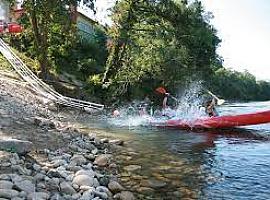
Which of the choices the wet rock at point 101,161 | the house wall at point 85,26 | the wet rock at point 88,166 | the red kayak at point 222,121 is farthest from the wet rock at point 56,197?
the house wall at point 85,26

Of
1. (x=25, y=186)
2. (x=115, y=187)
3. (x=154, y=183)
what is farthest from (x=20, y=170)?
(x=154, y=183)

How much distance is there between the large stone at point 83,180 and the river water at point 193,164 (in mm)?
995

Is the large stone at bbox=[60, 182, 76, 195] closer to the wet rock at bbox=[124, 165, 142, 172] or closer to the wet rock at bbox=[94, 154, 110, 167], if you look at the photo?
the wet rock at bbox=[94, 154, 110, 167]

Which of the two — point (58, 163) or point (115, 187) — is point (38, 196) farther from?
point (58, 163)

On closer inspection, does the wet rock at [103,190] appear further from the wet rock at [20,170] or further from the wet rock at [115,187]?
the wet rock at [20,170]

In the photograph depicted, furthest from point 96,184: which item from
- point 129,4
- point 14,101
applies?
point 129,4

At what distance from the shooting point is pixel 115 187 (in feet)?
27.7

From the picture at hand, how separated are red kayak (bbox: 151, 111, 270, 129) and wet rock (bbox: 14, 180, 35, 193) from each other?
13087 mm

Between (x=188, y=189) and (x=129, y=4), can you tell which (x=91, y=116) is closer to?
(x=129, y=4)

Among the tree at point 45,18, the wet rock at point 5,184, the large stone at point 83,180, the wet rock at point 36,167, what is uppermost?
the tree at point 45,18

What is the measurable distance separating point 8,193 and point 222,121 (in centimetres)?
1390

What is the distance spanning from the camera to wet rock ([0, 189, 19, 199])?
20.8 ft

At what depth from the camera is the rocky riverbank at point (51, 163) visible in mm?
7199

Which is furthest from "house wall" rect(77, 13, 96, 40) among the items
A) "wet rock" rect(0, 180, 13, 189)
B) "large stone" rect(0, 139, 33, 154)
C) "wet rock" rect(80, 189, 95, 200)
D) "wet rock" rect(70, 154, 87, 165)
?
"wet rock" rect(0, 180, 13, 189)
